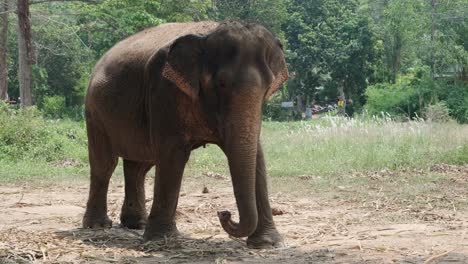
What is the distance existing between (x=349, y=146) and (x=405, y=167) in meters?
3.05

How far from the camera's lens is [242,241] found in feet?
23.1

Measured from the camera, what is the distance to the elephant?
234 inches

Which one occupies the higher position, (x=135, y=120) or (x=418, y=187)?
(x=135, y=120)

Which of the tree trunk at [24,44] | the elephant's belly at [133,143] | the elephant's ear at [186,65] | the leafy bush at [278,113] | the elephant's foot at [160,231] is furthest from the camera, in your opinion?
the leafy bush at [278,113]

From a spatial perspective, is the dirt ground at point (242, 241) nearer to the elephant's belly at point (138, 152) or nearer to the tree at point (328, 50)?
the elephant's belly at point (138, 152)

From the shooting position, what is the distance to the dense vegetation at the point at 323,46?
31.7 m

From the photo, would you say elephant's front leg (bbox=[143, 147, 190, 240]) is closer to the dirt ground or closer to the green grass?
the dirt ground

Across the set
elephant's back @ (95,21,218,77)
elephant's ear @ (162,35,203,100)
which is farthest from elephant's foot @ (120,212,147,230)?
elephant's ear @ (162,35,203,100)

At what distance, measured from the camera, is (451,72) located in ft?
131

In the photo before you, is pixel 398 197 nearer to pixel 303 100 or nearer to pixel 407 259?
pixel 407 259

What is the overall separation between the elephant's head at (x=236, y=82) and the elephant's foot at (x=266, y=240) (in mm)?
721

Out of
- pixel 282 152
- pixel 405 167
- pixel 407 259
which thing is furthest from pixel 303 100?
pixel 407 259

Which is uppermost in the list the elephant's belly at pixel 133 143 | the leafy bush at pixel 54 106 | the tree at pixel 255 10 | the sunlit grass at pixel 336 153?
the tree at pixel 255 10

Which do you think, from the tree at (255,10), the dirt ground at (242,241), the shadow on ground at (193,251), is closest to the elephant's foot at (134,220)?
the dirt ground at (242,241)
